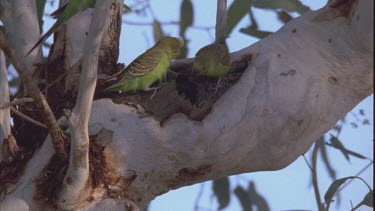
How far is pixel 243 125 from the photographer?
1832mm

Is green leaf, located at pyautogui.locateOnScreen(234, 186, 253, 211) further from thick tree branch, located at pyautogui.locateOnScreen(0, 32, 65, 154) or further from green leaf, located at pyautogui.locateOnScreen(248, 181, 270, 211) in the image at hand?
thick tree branch, located at pyautogui.locateOnScreen(0, 32, 65, 154)

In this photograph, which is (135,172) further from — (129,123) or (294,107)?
(294,107)

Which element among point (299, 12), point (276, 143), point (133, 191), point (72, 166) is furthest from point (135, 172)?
point (299, 12)

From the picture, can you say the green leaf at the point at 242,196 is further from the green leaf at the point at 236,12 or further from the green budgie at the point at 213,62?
the green budgie at the point at 213,62

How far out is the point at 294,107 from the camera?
1.85 m

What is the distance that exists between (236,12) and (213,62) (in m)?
0.46

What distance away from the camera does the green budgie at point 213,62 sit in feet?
6.65

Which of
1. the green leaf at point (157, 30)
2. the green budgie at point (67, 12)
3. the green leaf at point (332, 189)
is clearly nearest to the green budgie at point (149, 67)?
the green budgie at point (67, 12)

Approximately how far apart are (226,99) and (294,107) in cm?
17

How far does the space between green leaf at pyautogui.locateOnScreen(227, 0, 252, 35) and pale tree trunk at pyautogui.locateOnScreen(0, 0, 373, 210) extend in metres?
0.44

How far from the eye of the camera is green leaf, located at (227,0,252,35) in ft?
7.90

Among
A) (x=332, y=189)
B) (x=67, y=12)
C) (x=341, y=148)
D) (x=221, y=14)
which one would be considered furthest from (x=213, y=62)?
(x=341, y=148)

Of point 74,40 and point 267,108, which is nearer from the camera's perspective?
Answer: point 267,108

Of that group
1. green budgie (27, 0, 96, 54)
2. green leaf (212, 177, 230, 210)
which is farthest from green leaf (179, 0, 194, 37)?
green budgie (27, 0, 96, 54)
